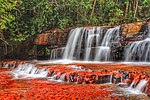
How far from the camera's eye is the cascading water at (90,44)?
54.3 feet

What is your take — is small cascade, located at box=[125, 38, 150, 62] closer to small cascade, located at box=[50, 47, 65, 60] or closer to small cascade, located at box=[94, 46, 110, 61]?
small cascade, located at box=[94, 46, 110, 61]

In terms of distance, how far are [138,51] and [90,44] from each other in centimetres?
391

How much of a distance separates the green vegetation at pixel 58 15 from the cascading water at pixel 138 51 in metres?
7.06

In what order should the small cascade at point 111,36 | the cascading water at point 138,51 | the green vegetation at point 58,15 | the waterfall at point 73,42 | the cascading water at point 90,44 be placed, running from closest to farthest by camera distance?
1. the cascading water at point 138,51
2. the cascading water at point 90,44
3. the small cascade at point 111,36
4. the waterfall at point 73,42
5. the green vegetation at point 58,15

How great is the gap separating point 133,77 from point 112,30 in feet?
30.4

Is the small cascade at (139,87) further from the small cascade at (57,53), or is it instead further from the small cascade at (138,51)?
the small cascade at (57,53)

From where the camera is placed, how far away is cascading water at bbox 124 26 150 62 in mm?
14680

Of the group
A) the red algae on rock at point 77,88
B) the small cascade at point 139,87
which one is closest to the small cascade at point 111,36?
the red algae on rock at point 77,88

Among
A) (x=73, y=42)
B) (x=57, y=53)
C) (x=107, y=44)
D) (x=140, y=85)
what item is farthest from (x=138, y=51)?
(x=140, y=85)

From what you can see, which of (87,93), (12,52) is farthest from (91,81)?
(12,52)

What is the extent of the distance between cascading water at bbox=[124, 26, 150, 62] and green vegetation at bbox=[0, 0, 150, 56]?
7.06 m

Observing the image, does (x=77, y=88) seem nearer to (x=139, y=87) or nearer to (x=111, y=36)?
(x=139, y=87)

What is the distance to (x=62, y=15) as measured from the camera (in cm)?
2217

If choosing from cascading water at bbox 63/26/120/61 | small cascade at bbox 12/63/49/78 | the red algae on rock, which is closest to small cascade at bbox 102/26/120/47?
cascading water at bbox 63/26/120/61
